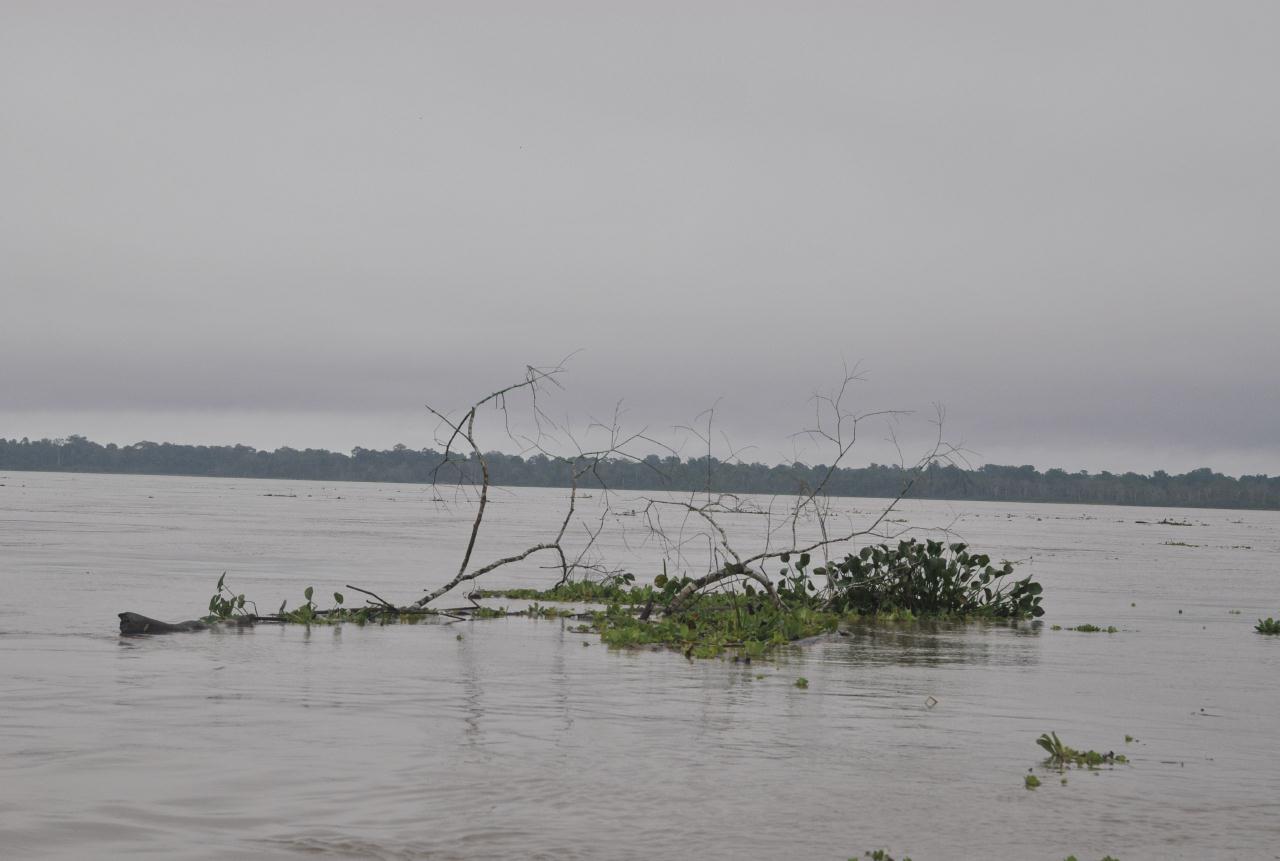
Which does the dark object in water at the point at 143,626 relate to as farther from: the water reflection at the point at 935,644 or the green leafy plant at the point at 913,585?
the green leafy plant at the point at 913,585

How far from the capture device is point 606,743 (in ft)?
33.0

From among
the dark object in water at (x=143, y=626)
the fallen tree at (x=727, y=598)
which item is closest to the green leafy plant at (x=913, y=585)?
the fallen tree at (x=727, y=598)

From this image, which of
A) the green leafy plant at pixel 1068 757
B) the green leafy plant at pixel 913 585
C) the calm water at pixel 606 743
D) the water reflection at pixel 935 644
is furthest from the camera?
the green leafy plant at pixel 913 585

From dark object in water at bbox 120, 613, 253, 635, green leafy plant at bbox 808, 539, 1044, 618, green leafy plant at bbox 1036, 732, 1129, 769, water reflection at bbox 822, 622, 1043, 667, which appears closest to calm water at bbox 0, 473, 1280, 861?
water reflection at bbox 822, 622, 1043, 667

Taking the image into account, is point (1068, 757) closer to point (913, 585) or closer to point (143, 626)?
point (143, 626)

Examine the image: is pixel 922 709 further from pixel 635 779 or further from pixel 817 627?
pixel 817 627

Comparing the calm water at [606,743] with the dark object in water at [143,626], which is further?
the dark object in water at [143,626]

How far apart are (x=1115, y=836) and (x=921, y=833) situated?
1.21 m

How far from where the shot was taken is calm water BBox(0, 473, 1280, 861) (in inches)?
291

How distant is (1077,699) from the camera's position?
13.2 meters

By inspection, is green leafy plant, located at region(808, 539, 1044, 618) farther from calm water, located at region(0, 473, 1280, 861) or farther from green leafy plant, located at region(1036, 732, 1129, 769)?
green leafy plant, located at region(1036, 732, 1129, 769)

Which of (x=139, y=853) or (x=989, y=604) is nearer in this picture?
(x=139, y=853)

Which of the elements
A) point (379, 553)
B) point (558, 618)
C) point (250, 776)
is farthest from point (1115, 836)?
point (379, 553)

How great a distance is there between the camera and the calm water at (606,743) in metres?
7.38
